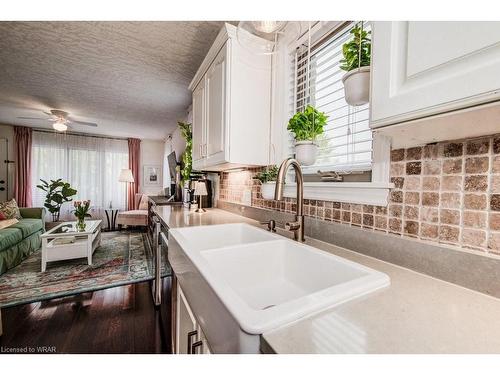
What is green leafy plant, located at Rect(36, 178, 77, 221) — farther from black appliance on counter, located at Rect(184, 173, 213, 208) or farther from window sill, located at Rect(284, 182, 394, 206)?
window sill, located at Rect(284, 182, 394, 206)

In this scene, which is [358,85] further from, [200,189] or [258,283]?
[200,189]

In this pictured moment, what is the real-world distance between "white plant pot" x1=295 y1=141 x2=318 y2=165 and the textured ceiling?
3.87 feet

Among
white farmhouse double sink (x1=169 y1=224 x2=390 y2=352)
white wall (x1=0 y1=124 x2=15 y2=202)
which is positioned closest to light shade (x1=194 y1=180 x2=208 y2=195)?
white farmhouse double sink (x1=169 y1=224 x2=390 y2=352)

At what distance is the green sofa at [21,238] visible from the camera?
266 cm

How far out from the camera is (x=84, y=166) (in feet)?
17.6

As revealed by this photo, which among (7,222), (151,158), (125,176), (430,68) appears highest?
(151,158)

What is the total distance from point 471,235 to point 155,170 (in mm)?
6531

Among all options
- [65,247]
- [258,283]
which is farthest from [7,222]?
[258,283]

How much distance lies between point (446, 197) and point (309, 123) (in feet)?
2.20

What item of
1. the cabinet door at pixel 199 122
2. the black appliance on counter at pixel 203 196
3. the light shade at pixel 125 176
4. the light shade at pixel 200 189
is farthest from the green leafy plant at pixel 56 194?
the cabinet door at pixel 199 122

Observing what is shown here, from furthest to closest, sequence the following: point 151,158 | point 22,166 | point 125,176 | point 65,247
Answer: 1. point 151,158
2. point 125,176
3. point 22,166
4. point 65,247
